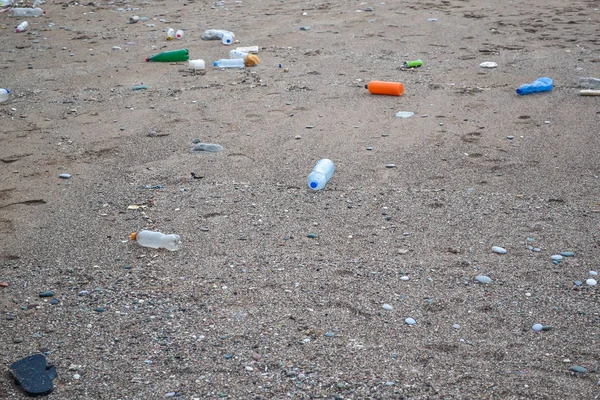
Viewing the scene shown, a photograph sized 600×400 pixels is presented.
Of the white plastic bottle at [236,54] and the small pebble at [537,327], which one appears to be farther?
the white plastic bottle at [236,54]

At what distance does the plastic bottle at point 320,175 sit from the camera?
3.75 meters

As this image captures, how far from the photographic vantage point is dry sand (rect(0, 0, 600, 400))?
2281 mm

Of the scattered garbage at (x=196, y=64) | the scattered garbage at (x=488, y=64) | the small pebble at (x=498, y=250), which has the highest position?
the scattered garbage at (x=488, y=64)

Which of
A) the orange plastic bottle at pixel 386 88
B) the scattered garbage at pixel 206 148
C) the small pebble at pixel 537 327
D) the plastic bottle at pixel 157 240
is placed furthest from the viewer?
the orange plastic bottle at pixel 386 88

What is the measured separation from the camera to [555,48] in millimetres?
6527

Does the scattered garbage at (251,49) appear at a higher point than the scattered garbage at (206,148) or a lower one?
higher

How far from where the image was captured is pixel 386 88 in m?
5.41

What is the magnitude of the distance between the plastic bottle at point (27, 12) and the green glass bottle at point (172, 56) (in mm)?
3744

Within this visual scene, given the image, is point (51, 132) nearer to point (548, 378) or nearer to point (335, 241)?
point (335, 241)

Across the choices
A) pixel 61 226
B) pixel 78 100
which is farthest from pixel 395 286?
pixel 78 100

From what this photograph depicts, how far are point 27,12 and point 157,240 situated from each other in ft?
25.3

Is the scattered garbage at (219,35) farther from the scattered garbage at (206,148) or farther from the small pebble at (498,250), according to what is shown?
the small pebble at (498,250)

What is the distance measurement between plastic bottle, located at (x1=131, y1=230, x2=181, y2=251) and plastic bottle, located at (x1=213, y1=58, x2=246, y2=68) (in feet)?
11.8

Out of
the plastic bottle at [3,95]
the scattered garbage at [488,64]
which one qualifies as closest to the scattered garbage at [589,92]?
the scattered garbage at [488,64]
